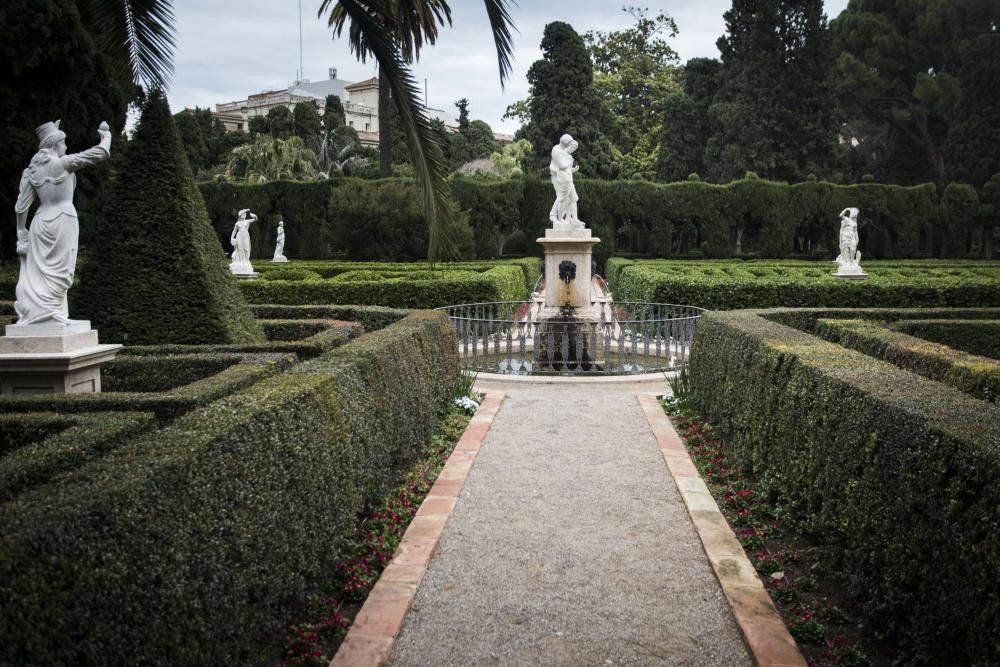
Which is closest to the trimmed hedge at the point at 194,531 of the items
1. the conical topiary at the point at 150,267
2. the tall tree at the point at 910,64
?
the conical topiary at the point at 150,267

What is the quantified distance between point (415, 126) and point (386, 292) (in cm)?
1068

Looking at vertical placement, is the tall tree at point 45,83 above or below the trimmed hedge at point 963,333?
above

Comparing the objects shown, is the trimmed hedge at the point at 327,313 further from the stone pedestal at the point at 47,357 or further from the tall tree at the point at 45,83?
the tall tree at the point at 45,83

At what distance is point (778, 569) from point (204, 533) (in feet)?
10.4

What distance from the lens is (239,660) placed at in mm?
3123

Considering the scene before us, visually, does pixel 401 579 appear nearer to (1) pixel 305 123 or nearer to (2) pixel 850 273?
(2) pixel 850 273

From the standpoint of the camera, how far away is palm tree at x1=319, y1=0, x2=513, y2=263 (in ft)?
14.9

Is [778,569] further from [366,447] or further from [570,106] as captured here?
[570,106]

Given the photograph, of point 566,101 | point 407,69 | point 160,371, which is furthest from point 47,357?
point 566,101

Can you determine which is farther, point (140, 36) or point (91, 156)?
point (91, 156)

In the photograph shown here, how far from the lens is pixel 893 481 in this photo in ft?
11.4

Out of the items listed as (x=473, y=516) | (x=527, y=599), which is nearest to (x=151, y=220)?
(x=473, y=516)

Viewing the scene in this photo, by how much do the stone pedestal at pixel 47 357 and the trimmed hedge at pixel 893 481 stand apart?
4931 mm

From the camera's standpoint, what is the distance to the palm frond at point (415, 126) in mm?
4707
